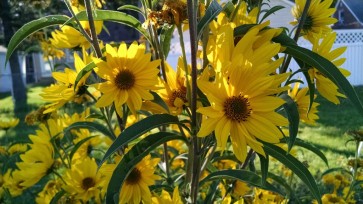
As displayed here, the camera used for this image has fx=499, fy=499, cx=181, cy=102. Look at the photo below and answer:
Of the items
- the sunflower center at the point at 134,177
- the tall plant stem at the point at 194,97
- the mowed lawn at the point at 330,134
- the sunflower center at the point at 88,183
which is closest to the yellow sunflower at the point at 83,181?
the sunflower center at the point at 88,183

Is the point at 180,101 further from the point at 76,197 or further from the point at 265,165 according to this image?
the point at 76,197

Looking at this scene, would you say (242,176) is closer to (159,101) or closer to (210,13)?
(159,101)

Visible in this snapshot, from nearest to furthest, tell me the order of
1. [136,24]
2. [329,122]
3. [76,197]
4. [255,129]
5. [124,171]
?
1. [255,129]
2. [124,171]
3. [136,24]
4. [76,197]
5. [329,122]

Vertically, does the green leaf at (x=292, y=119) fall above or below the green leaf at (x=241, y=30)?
below

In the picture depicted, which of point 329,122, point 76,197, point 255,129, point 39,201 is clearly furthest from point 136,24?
point 329,122

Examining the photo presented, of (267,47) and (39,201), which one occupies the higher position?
(267,47)

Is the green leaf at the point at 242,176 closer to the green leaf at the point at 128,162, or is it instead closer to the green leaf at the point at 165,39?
the green leaf at the point at 128,162
